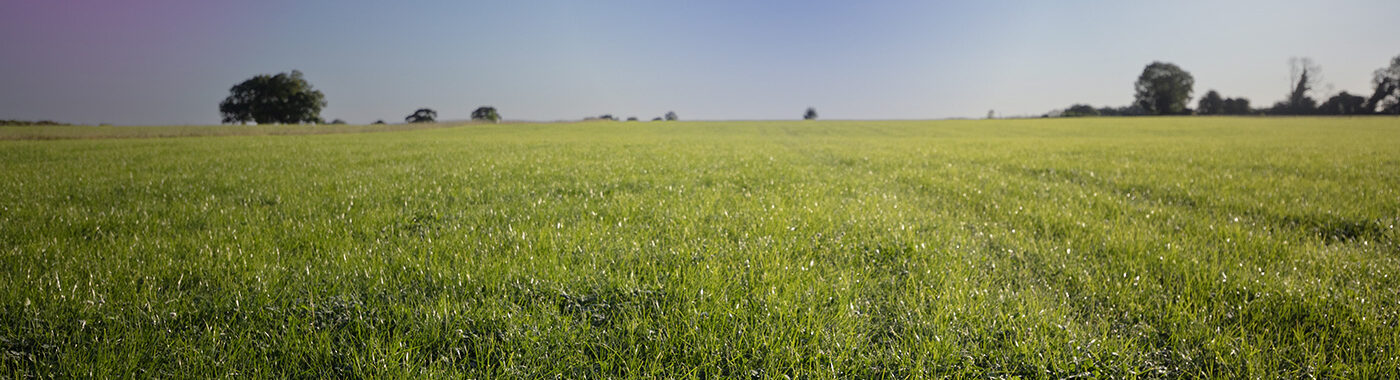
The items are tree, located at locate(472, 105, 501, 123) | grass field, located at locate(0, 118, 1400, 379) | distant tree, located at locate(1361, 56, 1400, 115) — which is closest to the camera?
grass field, located at locate(0, 118, 1400, 379)

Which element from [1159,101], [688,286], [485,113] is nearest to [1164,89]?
[1159,101]

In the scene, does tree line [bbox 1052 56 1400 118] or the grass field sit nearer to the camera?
the grass field

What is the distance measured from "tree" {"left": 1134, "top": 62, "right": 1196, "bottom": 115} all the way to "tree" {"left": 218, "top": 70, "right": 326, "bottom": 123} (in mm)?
183237

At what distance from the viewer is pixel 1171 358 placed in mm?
2906

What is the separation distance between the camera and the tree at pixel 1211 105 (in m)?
104

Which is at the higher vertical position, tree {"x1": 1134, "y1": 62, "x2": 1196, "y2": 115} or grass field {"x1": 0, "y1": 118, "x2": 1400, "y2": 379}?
tree {"x1": 1134, "y1": 62, "x2": 1196, "y2": 115}

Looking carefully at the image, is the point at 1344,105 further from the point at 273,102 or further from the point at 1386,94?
the point at 273,102

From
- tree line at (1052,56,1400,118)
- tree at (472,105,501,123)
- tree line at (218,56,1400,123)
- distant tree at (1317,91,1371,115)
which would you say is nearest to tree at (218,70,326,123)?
tree line at (218,56,1400,123)

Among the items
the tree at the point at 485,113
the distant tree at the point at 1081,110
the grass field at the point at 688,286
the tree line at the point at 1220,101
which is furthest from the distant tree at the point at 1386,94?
the tree at the point at 485,113

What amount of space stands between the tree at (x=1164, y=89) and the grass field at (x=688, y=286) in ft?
451

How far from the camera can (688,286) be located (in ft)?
12.0

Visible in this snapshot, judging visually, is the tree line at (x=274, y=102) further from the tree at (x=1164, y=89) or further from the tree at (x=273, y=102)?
Answer: the tree at (x=1164, y=89)

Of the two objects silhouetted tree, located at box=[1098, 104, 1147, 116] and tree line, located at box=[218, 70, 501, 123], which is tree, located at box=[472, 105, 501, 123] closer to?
tree line, located at box=[218, 70, 501, 123]

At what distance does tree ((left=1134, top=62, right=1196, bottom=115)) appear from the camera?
107 m
